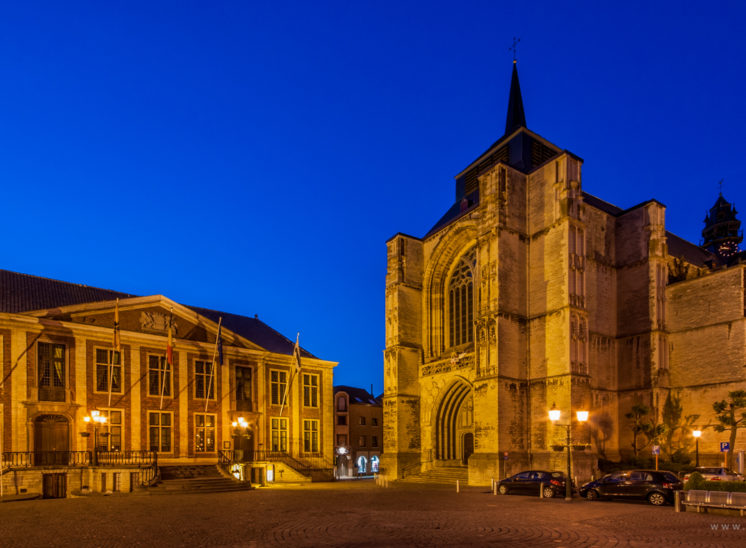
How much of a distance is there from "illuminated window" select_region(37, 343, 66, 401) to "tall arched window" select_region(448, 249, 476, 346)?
2103 cm

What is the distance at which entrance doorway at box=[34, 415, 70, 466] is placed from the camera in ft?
84.7

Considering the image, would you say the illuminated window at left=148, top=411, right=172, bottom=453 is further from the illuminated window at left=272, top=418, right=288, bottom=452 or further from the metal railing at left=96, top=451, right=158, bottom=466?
the illuminated window at left=272, top=418, right=288, bottom=452

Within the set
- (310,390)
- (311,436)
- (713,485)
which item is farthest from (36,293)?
(713,485)

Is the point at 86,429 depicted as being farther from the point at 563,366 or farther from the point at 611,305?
the point at 611,305

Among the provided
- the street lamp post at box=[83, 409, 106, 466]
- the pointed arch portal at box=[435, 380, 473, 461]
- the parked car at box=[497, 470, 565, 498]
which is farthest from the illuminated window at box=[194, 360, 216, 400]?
the parked car at box=[497, 470, 565, 498]

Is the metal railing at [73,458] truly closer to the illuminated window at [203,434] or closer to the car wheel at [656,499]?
the illuminated window at [203,434]

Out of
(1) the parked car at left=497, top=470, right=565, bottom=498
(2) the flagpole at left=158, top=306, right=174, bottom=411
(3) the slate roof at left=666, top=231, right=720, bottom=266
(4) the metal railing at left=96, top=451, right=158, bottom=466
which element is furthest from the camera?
(3) the slate roof at left=666, top=231, right=720, bottom=266

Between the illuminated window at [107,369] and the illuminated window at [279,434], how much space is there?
9129 mm

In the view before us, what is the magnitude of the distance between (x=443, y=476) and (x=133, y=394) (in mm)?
16482

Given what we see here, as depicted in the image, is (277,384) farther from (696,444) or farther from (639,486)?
(696,444)

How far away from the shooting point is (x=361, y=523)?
1404cm

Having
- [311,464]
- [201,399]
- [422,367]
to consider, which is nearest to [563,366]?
[422,367]

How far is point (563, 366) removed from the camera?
29.0 m

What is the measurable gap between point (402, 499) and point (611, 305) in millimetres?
19002
